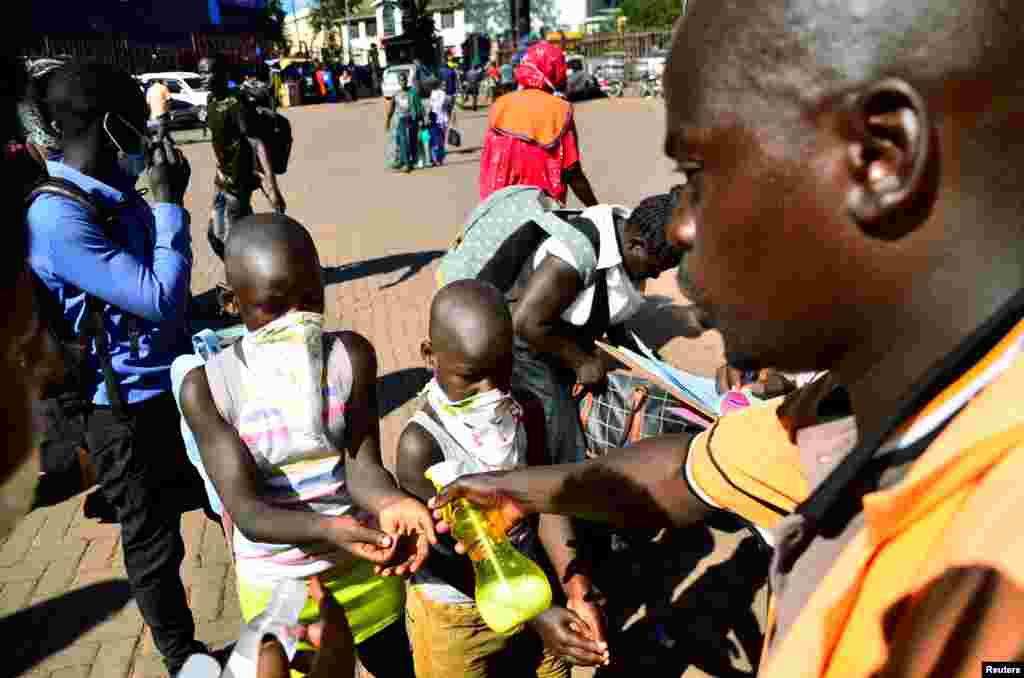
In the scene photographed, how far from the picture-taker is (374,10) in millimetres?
65875

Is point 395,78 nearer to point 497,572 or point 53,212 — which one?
point 53,212

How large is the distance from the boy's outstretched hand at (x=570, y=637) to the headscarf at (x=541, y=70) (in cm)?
445

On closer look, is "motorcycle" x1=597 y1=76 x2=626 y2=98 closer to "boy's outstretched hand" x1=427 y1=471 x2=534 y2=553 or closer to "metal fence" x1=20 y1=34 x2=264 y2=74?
"metal fence" x1=20 y1=34 x2=264 y2=74

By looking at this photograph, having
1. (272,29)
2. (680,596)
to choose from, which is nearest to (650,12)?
(272,29)

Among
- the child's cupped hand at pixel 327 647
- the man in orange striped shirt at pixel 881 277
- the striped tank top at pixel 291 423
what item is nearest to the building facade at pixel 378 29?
the striped tank top at pixel 291 423

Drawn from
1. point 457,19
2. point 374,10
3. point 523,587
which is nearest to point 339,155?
point 523,587

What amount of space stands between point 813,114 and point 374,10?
7209cm

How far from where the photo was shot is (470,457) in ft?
6.93

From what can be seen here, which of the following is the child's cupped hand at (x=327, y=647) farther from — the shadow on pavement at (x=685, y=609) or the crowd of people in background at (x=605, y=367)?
the shadow on pavement at (x=685, y=609)

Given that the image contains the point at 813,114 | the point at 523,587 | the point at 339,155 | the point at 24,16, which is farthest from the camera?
the point at 339,155

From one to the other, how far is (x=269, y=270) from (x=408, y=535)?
0.81m

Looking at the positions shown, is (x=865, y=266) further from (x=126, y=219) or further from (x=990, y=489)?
(x=126, y=219)

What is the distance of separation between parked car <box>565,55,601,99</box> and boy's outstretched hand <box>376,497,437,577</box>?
81.2 ft

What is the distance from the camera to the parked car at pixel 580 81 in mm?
25250
